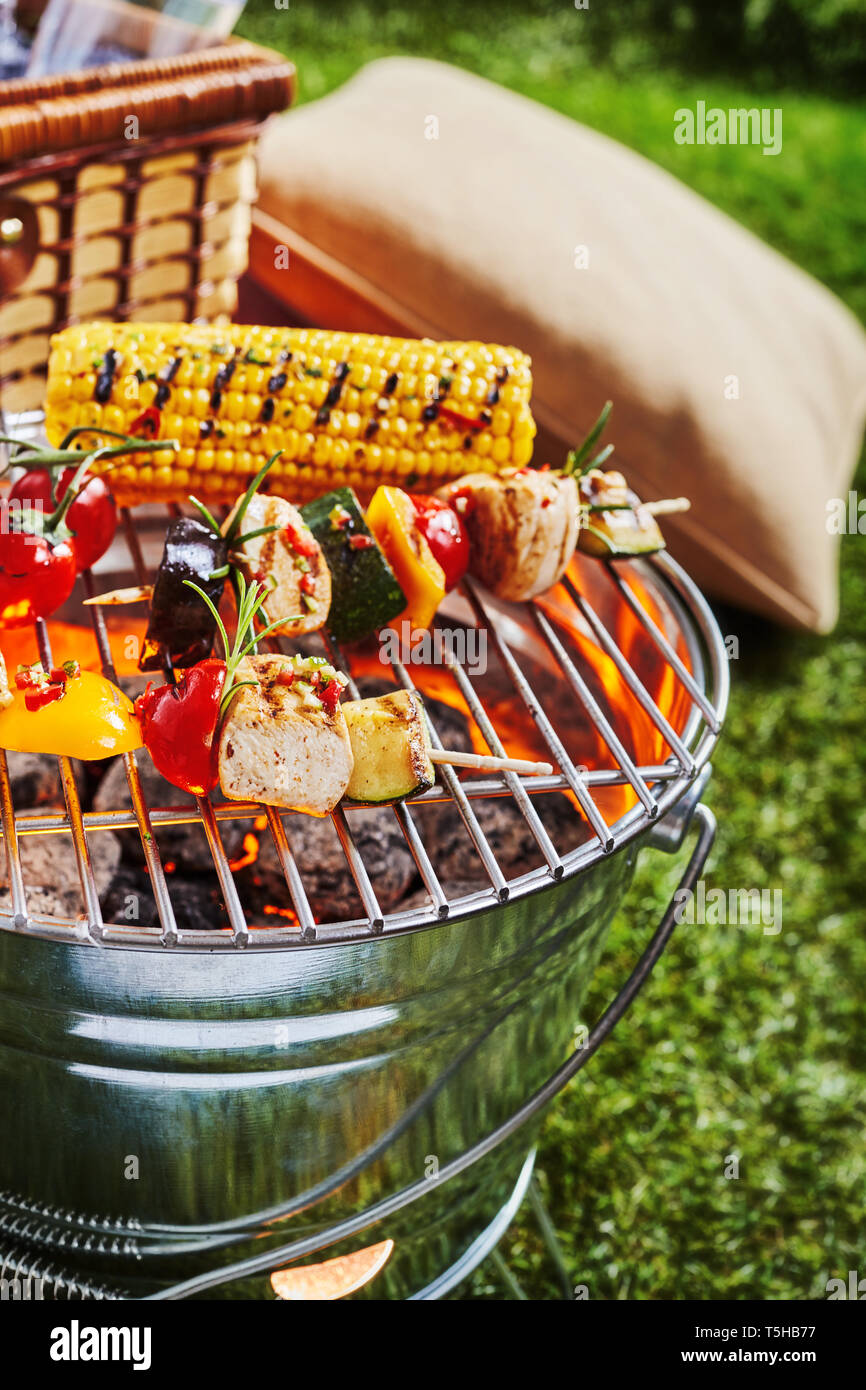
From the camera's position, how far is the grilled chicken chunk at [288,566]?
→ 1.51 metres

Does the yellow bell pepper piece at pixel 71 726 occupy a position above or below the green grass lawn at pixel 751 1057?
above

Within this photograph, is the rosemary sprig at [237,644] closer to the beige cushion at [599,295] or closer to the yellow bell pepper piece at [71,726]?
the yellow bell pepper piece at [71,726]

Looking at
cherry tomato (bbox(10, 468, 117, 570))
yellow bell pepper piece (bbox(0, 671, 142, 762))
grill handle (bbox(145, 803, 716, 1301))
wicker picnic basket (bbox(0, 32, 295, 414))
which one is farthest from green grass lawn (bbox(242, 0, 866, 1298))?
wicker picnic basket (bbox(0, 32, 295, 414))

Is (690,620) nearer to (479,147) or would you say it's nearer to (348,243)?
(348,243)

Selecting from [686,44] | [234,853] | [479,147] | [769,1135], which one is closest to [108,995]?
[234,853]

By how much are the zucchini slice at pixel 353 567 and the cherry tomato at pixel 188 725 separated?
0.27m

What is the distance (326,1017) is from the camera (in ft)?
4.35

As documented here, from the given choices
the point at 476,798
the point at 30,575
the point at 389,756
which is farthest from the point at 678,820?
the point at 30,575

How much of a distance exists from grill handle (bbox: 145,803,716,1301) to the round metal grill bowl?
15mm

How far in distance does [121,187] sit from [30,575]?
2.65 ft

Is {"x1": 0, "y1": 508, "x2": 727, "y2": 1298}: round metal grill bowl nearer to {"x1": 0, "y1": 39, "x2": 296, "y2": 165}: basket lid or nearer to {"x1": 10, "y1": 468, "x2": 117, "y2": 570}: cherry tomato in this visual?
{"x1": 10, "y1": 468, "x2": 117, "y2": 570}: cherry tomato

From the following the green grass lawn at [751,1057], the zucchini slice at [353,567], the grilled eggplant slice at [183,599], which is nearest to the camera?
the grilled eggplant slice at [183,599]

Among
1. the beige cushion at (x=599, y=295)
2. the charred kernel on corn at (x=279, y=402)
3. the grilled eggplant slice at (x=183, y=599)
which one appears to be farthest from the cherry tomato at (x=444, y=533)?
the beige cushion at (x=599, y=295)

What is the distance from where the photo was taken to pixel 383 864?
1682mm
